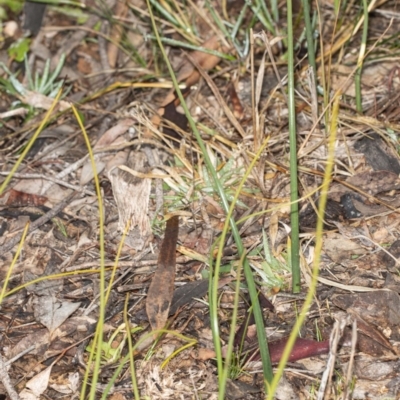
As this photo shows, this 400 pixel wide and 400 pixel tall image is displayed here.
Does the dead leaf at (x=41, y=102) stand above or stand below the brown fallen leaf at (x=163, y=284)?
above

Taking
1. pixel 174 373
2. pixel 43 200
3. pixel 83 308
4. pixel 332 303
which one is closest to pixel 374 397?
pixel 332 303

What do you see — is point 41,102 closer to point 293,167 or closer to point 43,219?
point 43,219

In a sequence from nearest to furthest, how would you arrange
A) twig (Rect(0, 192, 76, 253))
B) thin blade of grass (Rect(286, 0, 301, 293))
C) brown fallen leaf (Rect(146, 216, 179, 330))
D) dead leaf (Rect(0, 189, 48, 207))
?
thin blade of grass (Rect(286, 0, 301, 293))
brown fallen leaf (Rect(146, 216, 179, 330))
twig (Rect(0, 192, 76, 253))
dead leaf (Rect(0, 189, 48, 207))

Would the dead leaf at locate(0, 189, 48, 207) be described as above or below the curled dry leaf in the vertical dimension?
below

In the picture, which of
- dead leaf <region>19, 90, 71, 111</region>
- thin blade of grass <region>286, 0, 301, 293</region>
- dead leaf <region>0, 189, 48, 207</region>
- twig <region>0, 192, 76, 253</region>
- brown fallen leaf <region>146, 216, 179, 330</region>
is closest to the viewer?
thin blade of grass <region>286, 0, 301, 293</region>

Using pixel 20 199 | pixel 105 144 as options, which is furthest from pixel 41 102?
pixel 20 199

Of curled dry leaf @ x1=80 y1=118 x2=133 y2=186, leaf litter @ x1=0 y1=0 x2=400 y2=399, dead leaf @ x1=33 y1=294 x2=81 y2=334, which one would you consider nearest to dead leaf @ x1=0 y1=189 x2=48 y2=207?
leaf litter @ x1=0 y1=0 x2=400 y2=399

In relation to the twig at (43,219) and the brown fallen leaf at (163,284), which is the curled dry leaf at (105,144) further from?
the brown fallen leaf at (163,284)

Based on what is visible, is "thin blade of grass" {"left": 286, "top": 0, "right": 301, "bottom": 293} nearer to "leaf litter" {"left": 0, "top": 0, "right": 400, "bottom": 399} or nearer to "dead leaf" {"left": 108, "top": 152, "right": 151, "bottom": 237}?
"leaf litter" {"left": 0, "top": 0, "right": 400, "bottom": 399}

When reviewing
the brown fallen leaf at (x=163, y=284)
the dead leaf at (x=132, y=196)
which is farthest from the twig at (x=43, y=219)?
the brown fallen leaf at (x=163, y=284)
